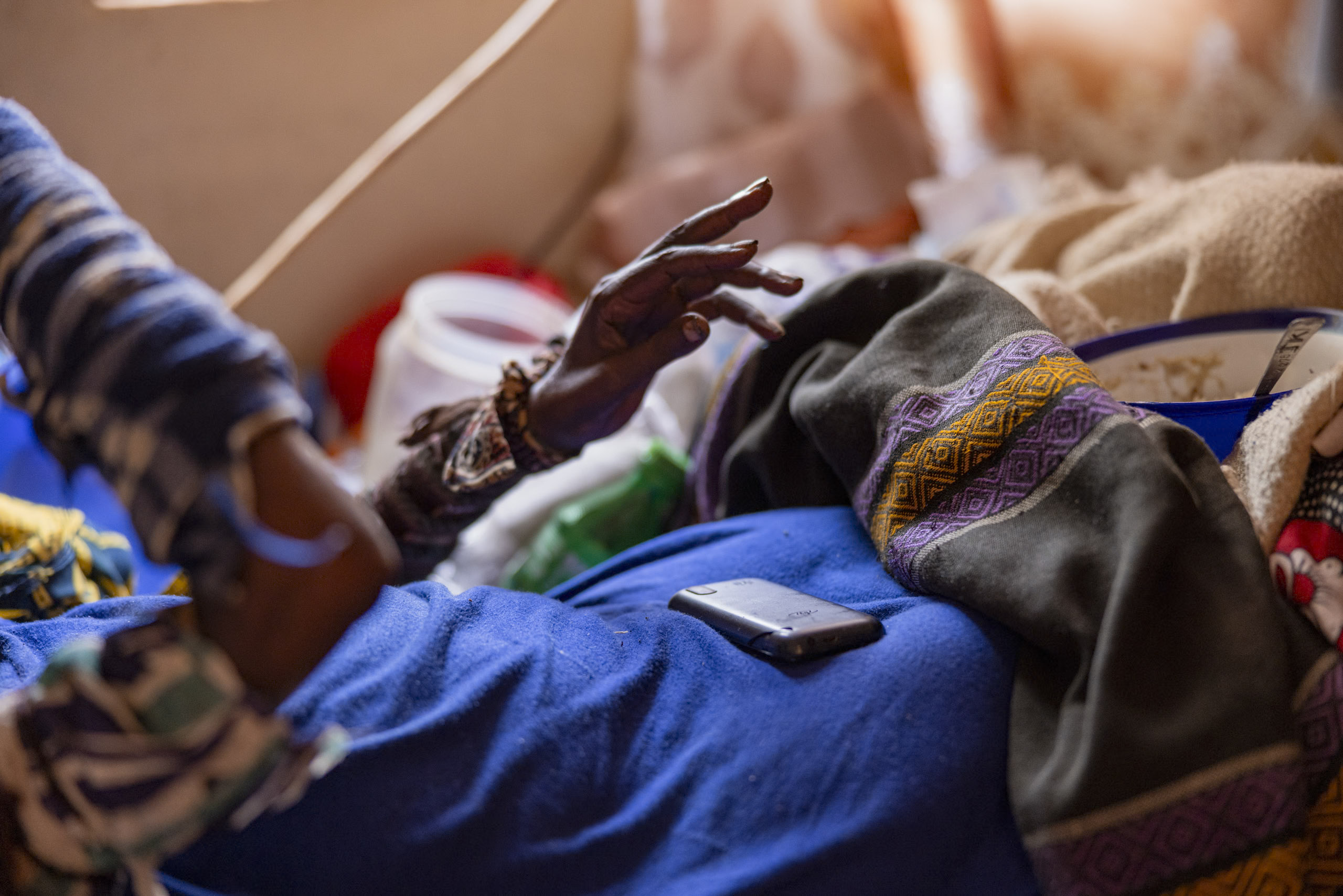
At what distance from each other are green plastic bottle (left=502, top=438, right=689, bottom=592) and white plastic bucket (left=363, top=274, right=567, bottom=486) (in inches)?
9.5

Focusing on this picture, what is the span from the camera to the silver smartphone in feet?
1.88

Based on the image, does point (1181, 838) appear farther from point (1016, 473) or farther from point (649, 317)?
point (649, 317)

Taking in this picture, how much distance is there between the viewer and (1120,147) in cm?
160

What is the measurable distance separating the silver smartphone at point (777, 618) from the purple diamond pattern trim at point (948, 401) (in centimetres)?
11

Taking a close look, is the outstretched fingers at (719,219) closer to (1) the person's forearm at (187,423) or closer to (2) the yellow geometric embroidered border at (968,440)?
(2) the yellow geometric embroidered border at (968,440)

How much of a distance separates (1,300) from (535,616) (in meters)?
0.36

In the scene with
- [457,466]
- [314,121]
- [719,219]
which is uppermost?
[314,121]

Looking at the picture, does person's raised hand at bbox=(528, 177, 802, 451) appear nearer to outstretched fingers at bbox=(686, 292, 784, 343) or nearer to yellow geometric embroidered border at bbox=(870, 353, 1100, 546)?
outstretched fingers at bbox=(686, 292, 784, 343)

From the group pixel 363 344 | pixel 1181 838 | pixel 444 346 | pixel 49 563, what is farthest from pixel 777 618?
pixel 363 344

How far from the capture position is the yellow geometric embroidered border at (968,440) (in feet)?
1.93

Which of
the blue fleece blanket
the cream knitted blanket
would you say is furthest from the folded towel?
the blue fleece blanket

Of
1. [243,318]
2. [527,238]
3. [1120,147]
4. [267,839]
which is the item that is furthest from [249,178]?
[1120,147]

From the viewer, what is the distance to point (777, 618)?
0.60m

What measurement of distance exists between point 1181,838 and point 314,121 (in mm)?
1511
